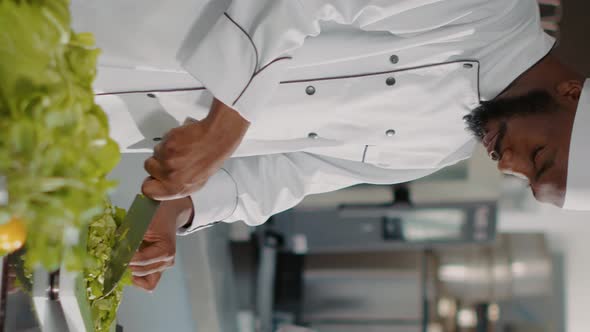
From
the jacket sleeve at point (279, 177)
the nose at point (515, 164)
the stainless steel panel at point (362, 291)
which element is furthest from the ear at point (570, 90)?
the stainless steel panel at point (362, 291)

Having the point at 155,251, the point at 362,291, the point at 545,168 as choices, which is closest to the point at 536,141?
the point at 545,168

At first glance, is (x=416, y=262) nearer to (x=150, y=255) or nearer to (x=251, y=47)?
(x=150, y=255)

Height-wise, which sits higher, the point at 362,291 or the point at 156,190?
Result: the point at 156,190

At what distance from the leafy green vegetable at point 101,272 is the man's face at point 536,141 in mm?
631

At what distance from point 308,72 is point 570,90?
0.43 meters

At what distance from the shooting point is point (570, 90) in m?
1.09

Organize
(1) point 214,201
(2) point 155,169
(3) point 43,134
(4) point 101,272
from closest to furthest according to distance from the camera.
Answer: (3) point 43,134, (4) point 101,272, (2) point 155,169, (1) point 214,201

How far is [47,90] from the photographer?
0.51m

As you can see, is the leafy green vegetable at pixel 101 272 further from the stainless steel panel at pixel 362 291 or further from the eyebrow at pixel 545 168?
the stainless steel panel at pixel 362 291

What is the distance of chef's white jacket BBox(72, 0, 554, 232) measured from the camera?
0.97m

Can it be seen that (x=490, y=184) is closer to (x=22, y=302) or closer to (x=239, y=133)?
(x=239, y=133)

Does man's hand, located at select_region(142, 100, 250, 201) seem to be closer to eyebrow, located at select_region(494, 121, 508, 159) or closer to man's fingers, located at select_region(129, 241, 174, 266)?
man's fingers, located at select_region(129, 241, 174, 266)

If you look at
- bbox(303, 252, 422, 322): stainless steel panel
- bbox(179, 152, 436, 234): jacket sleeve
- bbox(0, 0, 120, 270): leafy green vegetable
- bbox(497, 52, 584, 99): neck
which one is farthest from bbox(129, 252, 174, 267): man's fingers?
bbox(303, 252, 422, 322): stainless steel panel

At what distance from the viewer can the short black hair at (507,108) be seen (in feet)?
3.59
